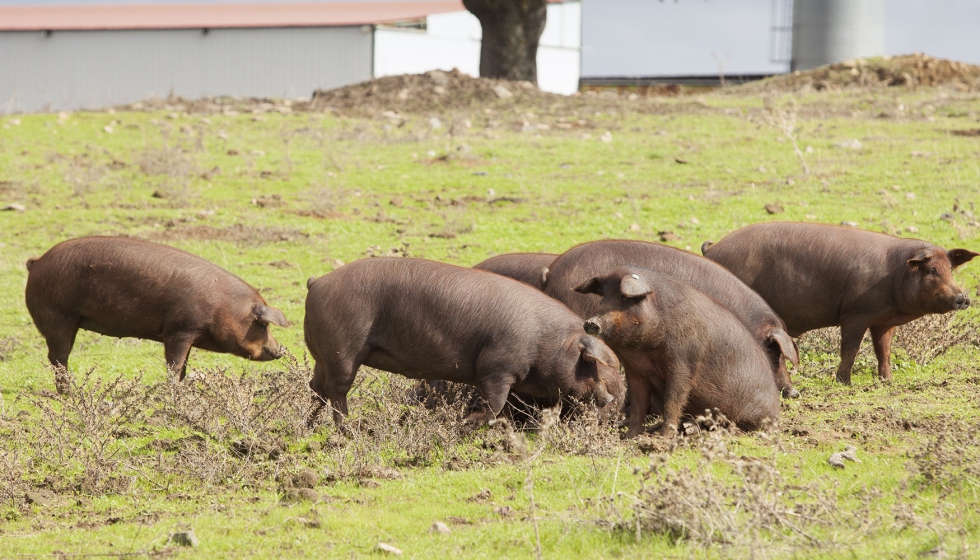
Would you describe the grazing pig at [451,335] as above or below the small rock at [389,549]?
above

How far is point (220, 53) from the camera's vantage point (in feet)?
111

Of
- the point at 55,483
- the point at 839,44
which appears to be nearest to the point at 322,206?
the point at 55,483

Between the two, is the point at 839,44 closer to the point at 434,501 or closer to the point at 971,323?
the point at 971,323

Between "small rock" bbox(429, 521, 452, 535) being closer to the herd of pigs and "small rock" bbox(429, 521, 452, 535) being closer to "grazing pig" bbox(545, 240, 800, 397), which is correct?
the herd of pigs

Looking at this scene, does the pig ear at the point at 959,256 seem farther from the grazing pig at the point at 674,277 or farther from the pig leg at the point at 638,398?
the pig leg at the point at 638,398

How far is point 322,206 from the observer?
46.1 feet

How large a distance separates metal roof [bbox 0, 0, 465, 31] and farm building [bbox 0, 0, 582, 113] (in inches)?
3.0

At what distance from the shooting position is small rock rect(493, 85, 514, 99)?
76.6ft

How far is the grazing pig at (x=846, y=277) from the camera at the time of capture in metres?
7.98

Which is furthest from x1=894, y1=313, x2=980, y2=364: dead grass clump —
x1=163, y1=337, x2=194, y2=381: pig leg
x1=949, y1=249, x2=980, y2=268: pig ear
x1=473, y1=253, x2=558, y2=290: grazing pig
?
x1=163, y1=337, x2=194, y2=381: pig leg

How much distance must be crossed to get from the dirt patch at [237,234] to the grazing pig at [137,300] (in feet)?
14.0

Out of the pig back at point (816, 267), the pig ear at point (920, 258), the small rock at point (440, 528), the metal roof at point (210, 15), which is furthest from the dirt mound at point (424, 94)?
the small rock at point (440, 528)

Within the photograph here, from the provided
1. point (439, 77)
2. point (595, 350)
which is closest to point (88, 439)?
point (595, 350)

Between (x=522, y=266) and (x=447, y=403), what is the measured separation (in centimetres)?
133
